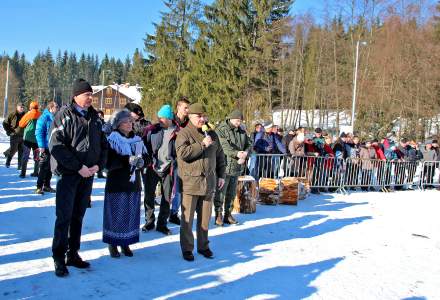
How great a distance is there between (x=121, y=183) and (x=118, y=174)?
0.12m

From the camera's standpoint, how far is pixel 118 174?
204 inches

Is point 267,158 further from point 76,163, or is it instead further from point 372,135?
point 372,135

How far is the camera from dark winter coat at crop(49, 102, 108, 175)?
4.37 m

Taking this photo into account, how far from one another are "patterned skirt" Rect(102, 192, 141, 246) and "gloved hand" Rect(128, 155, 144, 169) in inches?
14.9

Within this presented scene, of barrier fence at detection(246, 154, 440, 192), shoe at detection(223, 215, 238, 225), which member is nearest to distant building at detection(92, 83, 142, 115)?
barrier fence at detection(246, 154, 440, 192)

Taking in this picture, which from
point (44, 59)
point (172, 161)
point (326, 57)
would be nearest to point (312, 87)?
point (326, 57)

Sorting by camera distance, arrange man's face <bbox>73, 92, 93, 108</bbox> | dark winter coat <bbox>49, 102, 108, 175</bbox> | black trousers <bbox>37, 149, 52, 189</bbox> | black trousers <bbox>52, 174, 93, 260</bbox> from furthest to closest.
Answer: black trousers <bbox>37, 149, 52, 189</bbox>, man's face <bbox>73, 92, 93, 108</bbox>, black trousers <bbox>52, 174, 93, 260</bbox>, dark winter coat <bbox>49, 102, 108, 175</bbox>

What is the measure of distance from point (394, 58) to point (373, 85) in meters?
3.27

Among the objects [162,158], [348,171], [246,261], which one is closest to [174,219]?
[162,158]

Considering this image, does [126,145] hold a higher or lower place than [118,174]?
higher

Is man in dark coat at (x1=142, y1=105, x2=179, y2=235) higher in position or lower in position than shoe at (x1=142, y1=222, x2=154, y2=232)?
higher

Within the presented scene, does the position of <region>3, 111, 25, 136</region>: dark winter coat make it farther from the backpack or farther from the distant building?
the distant building

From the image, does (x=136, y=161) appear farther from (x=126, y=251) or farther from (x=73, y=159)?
(x=126, y=251)

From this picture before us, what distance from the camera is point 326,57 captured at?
44.3 meters
